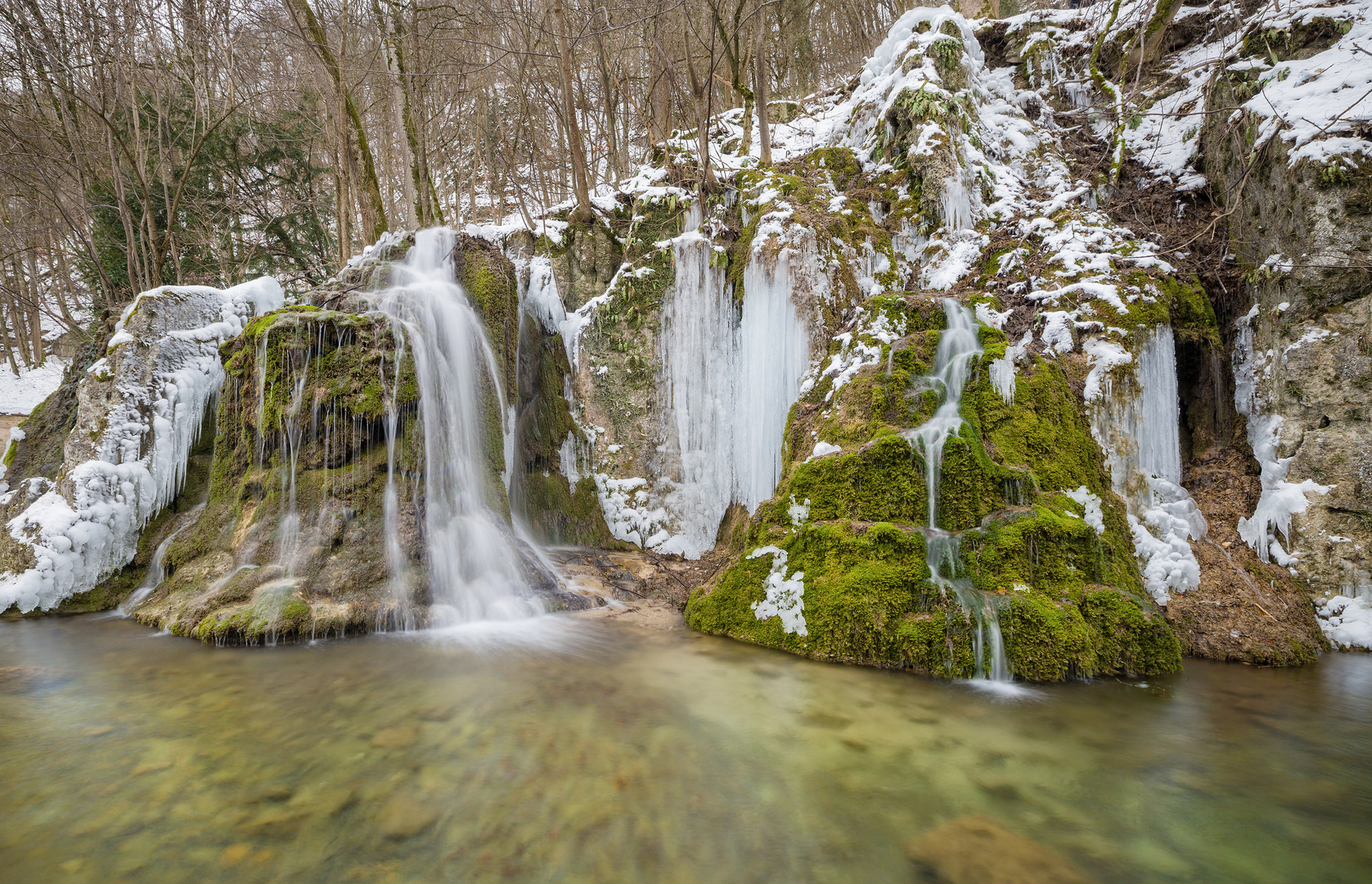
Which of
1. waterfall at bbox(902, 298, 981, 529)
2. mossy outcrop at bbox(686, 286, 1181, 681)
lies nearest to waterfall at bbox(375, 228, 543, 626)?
mossy outcrop at bbox(686, 286, 1181, 681)

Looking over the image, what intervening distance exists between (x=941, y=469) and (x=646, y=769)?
329 centimetres

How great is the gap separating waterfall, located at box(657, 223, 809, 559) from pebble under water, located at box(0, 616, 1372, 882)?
320cm

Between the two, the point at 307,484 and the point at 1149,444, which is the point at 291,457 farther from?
the point at 1149,444

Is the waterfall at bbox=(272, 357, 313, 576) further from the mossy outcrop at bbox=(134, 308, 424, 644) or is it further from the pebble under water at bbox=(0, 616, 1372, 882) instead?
the pebble under water at bbox=(0, 616, 1372, 882)

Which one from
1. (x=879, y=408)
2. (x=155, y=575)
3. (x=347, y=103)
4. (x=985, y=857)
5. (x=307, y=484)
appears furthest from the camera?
(x=347, y=103)

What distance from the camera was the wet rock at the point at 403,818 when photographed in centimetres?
244

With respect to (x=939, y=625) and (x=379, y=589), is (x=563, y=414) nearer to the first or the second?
(x=379, y=589)

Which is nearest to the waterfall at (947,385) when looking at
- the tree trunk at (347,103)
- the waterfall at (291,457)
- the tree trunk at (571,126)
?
the tree trunk at (571,126)

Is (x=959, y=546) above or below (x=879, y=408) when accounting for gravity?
below

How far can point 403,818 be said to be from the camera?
8.32ft

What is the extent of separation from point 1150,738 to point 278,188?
51.7 feet

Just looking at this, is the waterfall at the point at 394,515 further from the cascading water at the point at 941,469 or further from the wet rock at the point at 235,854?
the cascading water at the point at 941,469

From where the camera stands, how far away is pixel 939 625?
13.9 ft

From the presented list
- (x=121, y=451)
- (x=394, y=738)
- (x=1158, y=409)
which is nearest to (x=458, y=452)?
(x=121, y=451)
